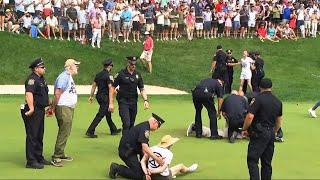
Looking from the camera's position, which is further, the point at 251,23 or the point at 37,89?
the point at 251,23

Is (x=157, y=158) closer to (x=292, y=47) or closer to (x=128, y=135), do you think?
(x=128, y=135)

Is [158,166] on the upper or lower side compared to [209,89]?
lower

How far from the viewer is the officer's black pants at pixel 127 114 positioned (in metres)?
13.0

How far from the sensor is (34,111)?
11055mm

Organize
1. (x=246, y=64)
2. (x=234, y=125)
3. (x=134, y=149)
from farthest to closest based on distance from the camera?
(x=246, y=64) < (x=234, y=125) < (x=134, y=149)

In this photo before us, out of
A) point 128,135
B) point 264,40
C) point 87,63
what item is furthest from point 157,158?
point 264,40

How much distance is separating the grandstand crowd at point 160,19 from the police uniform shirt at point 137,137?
18.5m

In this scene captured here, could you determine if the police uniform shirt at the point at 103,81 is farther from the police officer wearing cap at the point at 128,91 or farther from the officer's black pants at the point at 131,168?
the officer's black pants at the point at 131,168

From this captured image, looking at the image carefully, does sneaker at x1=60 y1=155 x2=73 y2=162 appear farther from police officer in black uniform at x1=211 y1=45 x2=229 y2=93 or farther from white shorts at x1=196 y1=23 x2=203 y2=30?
white shorts at x1=196 y1=23 x2=203 y2=30

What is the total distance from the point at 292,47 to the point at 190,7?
21.6ft

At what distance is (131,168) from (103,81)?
413 centimetres

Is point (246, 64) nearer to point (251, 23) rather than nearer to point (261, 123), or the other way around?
point (251, 23)

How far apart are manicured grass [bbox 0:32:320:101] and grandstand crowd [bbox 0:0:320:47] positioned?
603 millimetres

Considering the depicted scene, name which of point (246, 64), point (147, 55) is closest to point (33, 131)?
point (246, 64)
